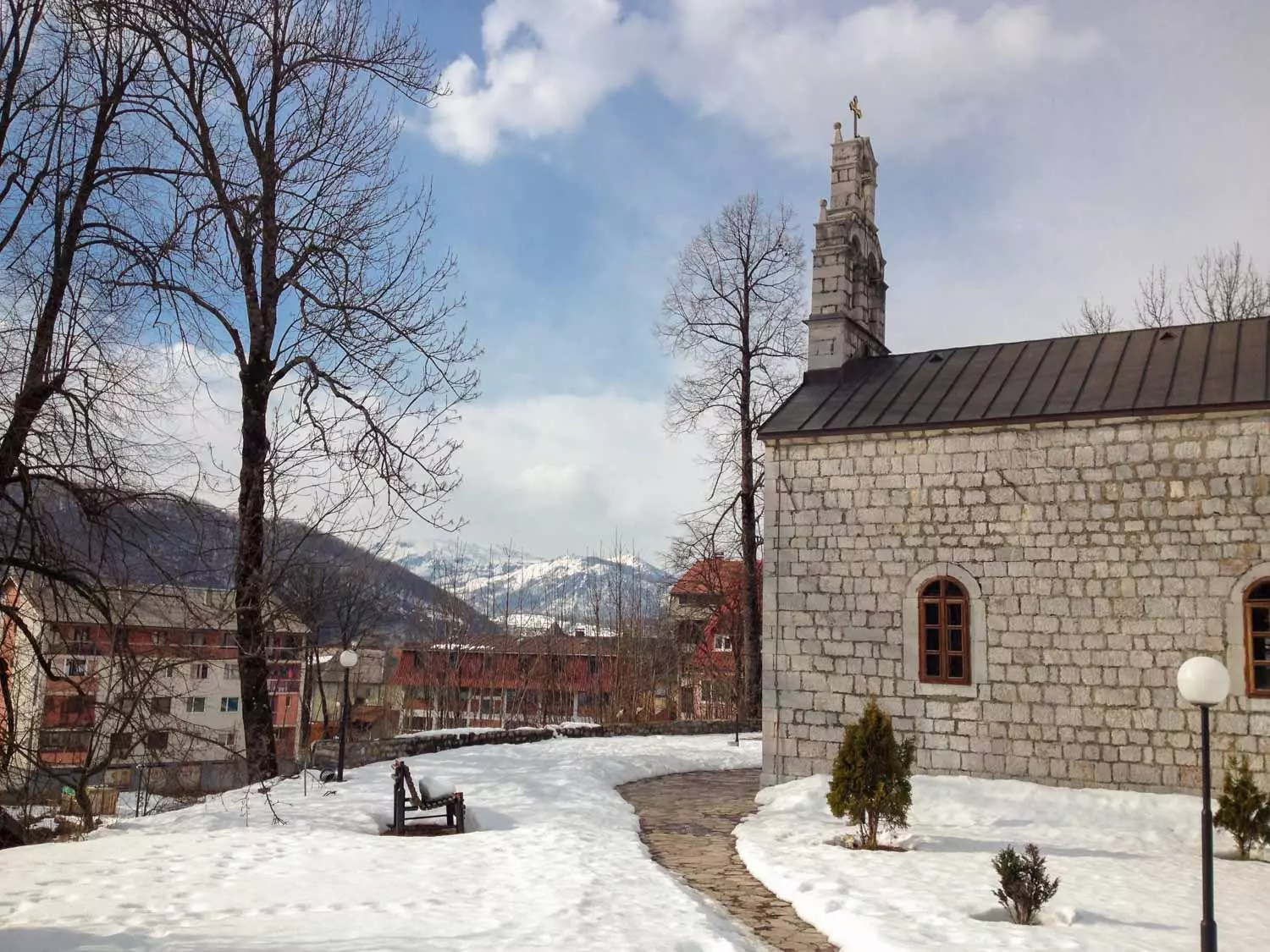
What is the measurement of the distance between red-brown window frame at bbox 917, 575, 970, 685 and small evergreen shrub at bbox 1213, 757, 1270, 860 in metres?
3.28

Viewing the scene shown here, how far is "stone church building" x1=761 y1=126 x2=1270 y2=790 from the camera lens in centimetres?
1168

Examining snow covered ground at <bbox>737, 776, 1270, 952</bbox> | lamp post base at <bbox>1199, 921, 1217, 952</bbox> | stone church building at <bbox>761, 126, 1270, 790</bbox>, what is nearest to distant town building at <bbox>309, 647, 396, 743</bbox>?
stone church building at <bbox>761, 126, 1270, 790</bbox>

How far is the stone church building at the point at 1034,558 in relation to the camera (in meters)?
11.7

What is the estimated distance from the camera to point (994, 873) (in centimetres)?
903

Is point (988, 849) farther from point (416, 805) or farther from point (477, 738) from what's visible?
point (477, 738)

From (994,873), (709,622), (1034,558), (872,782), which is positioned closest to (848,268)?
(1034,558)

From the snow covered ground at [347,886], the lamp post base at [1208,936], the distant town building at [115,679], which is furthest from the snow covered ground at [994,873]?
the distant town building at [115,679]

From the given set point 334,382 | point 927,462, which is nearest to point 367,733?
point 334,382

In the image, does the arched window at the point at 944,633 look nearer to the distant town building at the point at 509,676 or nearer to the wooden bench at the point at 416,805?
the wooden bench at the point at 416,805

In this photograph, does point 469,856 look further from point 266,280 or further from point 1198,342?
point 1198,342

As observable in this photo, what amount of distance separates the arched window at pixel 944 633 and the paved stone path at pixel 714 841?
3.12 metres

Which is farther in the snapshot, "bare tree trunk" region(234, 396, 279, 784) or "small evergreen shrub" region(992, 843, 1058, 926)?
"bare tree trunk" region(234, 396, 279, 784)

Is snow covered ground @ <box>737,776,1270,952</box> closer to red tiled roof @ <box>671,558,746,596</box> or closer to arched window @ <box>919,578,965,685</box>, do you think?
arched window @ <box>919,578,965,685</box>

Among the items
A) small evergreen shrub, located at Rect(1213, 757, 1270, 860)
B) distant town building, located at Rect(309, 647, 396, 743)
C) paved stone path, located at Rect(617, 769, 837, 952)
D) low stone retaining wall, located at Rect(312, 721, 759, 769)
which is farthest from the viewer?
distant town building, located at Rect(309, 647, 396, 743)
